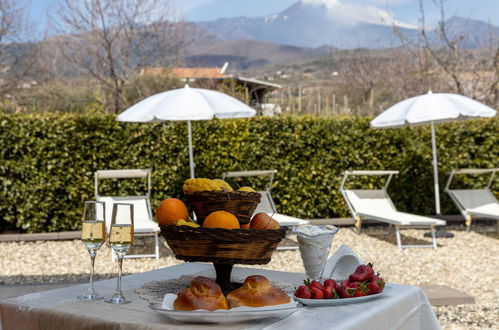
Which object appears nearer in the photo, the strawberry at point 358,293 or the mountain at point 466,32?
the strawberry at point 358,293

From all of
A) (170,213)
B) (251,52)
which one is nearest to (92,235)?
(170,213)

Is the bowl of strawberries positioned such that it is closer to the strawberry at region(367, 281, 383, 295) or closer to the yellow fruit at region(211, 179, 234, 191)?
the strawberry at region(367, 281, 383, 295)

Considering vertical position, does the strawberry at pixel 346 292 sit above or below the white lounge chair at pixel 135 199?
above

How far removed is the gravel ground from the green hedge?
68 centimetres

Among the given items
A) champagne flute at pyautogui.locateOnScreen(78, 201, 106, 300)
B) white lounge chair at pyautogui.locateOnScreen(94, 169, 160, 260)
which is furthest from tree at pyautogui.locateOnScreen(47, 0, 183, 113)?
champagne flute at pyautogui.locateOnScreen(78, 201, 106, 300)

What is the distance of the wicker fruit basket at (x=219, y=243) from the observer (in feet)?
5.71

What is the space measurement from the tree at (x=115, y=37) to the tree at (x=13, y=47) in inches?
68.2

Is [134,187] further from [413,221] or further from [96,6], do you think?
[96,6]

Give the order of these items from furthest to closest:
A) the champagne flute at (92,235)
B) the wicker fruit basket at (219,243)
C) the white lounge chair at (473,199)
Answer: the white lounge chair at (473,199) → the champagne flute at (92,235) → the wicker fruit basket at (219,243)

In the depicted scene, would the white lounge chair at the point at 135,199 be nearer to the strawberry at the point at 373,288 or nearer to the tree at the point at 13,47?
the strawberry at the point at 373,288

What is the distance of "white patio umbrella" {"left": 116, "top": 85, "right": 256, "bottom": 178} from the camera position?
21.5 feet

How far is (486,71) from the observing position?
13.3m

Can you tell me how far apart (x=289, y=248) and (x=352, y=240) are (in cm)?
125

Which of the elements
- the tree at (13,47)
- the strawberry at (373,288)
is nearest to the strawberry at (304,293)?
the strawberry at (373,288)
